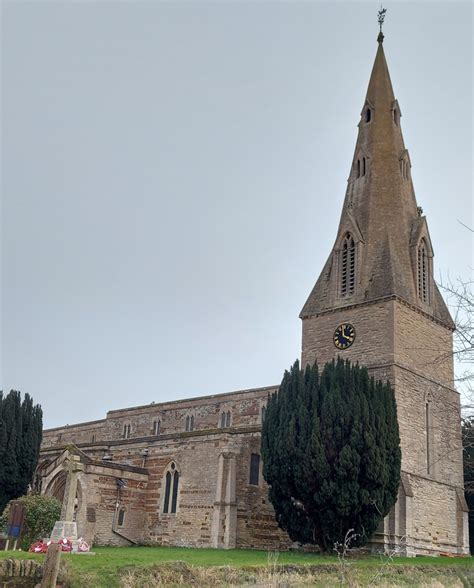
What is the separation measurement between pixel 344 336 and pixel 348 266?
359 cm

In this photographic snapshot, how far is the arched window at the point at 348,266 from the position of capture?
32.1m

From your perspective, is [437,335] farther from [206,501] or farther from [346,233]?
[206,501]

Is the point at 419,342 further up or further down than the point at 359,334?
further down

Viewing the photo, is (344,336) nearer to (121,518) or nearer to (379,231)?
(379,231)

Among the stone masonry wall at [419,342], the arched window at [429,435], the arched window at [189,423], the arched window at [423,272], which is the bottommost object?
the arched window at [429,435]

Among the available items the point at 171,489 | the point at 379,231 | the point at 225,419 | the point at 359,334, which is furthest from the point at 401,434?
the point at 225,419

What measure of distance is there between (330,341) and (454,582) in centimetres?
1495

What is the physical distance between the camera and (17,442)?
104 feet

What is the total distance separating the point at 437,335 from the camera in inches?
1241

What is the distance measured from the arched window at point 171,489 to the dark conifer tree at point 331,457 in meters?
5.54

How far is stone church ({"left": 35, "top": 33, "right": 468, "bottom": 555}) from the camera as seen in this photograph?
27.0 metres

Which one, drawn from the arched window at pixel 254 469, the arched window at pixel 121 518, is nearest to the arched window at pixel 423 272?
the arched window at pixel 254 469

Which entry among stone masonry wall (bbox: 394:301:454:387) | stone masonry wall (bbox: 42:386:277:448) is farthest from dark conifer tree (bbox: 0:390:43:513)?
stone masonry wall (bbox: 394:301:454:387)

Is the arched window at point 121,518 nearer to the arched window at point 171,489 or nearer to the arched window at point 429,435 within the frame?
the arched window at point 171,489
